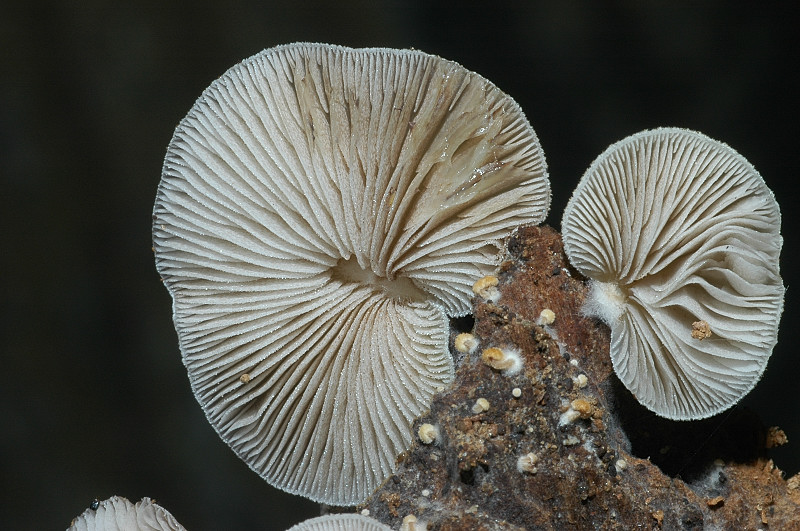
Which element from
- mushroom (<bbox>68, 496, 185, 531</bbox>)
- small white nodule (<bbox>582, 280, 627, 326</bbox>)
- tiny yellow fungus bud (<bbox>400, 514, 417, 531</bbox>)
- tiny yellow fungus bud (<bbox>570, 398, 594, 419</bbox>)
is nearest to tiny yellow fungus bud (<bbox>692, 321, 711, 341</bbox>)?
small white nodule (<bbox>582, 280, 627, 326</bbox>)

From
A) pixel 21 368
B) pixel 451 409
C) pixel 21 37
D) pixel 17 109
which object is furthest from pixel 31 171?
pixel 451 409

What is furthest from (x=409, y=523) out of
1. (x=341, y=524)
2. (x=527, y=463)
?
(x=527, y=463)

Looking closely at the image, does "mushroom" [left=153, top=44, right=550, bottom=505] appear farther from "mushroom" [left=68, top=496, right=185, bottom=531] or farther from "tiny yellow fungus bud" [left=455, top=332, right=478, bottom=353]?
"mushroom" [left=68, top=496, right=185, bottom=531]

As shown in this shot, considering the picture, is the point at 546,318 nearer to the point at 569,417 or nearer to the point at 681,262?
the point at 569,417

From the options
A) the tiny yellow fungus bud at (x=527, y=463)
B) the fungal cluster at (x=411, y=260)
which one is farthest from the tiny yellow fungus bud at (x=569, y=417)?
the tiny yellow fungus bud at (x=527, y=463)

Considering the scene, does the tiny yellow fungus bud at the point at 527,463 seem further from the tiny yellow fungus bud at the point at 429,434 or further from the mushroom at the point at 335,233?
the mushroom at the point at 335,233

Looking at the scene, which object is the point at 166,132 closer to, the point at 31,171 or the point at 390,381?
the point at 31,171

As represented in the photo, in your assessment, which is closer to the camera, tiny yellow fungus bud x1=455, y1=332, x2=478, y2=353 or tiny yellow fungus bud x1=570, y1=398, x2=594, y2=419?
tiny yellow fungus bud x1=570, y1=398, x2=594, y2=419
